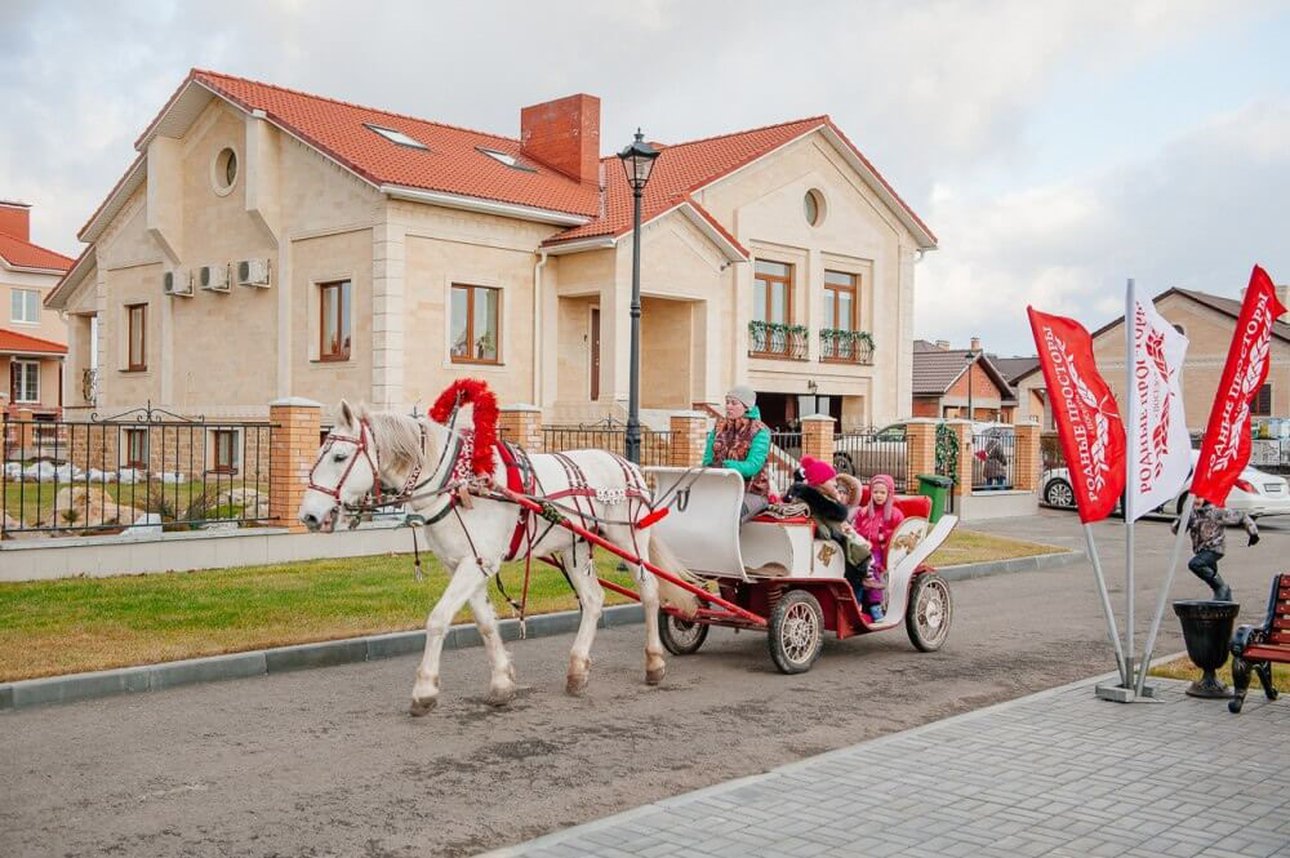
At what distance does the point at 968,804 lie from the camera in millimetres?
6117

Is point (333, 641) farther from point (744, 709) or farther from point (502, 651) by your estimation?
point (744, 709)

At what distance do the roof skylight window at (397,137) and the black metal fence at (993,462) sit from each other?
45.9ft

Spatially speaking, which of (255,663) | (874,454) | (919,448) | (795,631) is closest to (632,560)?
(795,631)

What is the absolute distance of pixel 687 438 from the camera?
20.2m

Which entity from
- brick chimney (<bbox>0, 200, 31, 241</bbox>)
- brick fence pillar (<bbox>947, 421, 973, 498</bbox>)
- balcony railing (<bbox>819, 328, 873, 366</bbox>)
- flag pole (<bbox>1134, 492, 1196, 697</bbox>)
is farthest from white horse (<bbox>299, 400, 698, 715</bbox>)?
brick chimney (<bbox>0, 200, 31, 241</bbox>)

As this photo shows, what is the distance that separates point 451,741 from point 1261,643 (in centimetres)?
527

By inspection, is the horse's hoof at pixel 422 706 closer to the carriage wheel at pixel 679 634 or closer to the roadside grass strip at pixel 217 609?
the roadside grass strip at pixel 217 609

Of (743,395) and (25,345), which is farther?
(25,345)

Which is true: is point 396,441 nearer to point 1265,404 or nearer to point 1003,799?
point 1003,799

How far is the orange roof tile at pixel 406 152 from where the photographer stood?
2547cm

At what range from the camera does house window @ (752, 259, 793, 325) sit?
104 ft

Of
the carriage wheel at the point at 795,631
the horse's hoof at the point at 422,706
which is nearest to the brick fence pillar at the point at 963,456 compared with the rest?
the carriage wheel at the point at 795,631

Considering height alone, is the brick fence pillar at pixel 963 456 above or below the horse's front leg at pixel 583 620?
above

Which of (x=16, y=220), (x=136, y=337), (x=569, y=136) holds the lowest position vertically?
(x=136, y=337)
